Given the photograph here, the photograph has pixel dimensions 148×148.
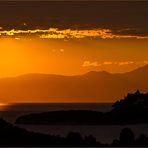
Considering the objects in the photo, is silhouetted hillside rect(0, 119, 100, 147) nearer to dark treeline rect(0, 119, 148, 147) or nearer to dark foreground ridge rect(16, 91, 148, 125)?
dark treeline rect(0, 119, 148, 147)

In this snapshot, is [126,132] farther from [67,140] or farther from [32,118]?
[32,118]

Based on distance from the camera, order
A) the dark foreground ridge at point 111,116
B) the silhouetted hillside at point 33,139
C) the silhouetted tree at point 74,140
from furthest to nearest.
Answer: the dark foreground ridge at point 111,116
the silhouetted tree at point 74,140
the silhouetted hillside at point 33,139

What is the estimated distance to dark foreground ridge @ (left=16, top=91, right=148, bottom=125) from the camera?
81.8m

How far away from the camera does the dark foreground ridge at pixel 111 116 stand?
8181 centimetres

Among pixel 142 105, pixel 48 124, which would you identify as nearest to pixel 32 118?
pixel 48 124

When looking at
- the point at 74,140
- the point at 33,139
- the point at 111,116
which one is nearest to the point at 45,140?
the point at 33,139

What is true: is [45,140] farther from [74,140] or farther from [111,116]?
[111,116]

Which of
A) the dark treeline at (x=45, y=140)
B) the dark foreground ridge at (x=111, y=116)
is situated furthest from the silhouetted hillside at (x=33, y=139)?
the dark foreground ridge at (x=111, y=116)

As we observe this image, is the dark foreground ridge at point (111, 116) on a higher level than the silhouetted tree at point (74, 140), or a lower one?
higher

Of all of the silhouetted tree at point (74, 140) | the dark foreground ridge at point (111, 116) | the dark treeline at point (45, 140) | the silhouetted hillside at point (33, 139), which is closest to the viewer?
the silhouetted hillside at point (33, 139)

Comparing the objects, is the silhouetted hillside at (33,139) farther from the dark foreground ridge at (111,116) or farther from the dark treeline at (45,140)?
the dark foreground ridge at (111,116)

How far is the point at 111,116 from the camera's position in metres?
94.2

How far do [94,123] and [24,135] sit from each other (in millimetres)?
68191

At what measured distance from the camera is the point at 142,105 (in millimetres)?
79125
